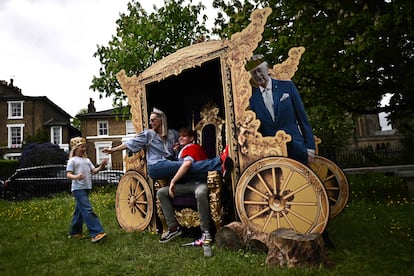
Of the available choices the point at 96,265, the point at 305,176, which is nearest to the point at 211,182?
the point at 305,176

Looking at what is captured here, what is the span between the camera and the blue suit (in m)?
5.58

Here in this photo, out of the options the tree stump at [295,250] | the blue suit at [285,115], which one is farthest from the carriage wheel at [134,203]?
the tree stump at [295,250]

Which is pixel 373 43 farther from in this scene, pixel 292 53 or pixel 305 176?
pixel 305 176

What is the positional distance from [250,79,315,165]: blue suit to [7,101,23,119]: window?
3947cm

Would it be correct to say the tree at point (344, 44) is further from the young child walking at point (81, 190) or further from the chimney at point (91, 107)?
the chimney at point (91, 107)

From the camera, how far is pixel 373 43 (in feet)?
26.3

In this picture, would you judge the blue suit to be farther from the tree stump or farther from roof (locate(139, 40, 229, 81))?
the tree stump

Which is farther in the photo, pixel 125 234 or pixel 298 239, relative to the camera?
pixel 125 234

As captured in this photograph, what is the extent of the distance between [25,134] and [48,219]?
111 feet

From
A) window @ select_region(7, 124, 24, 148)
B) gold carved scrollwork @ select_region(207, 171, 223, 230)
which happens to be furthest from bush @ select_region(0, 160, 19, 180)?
gold carved scrollwork @ select_region(207, 171, 223, 230)

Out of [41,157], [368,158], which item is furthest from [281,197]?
[41,157]

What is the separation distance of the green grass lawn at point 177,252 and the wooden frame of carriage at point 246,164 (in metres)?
0.54

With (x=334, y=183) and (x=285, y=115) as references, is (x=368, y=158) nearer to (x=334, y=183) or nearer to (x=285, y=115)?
(x=334, y=183)

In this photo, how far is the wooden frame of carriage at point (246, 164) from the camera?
4.73 m
